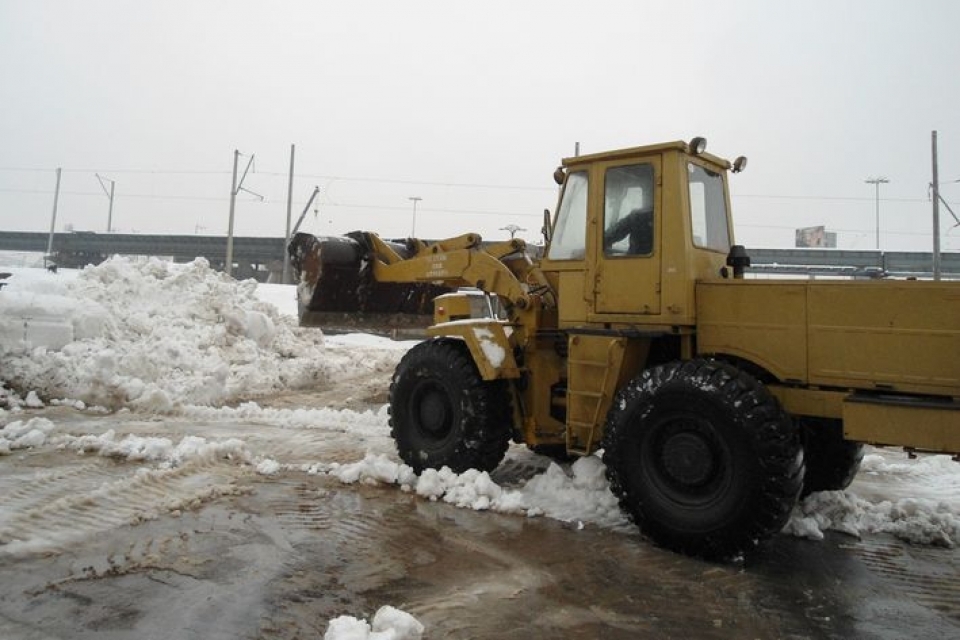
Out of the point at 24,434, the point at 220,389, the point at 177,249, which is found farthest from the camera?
the point at 177,249

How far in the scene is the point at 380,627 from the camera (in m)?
3.33

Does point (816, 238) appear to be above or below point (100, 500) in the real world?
above

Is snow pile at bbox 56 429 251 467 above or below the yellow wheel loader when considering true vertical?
below

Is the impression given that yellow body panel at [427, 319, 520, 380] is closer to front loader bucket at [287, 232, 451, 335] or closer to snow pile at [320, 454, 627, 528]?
snow pile at [320, 454, 627, 528]

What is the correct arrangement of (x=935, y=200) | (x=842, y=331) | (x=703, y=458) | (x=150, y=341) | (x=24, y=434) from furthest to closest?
(x=935, y=200) < (x=150, y=341) < (x=24, y=434) < (x=703, y=458) < (x=842, y=331)

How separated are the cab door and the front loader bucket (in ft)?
9.70

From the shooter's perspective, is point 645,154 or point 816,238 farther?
point 816,238

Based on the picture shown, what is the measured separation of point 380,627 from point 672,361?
296cm

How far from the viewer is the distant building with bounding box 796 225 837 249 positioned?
157 feet

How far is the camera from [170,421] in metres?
8.57

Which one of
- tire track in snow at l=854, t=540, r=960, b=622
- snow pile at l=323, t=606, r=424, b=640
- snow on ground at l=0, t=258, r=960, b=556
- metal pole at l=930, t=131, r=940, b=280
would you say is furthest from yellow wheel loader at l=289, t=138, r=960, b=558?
metal pole at l=930, t=131, r=940, b=280

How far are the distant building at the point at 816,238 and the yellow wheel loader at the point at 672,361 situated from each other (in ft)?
152

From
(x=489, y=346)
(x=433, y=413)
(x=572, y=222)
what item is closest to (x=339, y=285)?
(x=433, y=413)

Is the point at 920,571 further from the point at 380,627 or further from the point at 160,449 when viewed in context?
the point at 160,449
